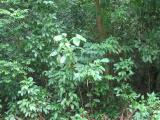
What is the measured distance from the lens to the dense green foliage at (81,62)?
4.76 meters

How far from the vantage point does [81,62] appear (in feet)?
16.1

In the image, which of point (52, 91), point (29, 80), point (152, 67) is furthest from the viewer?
point (152, 67)

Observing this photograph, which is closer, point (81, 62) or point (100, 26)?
point (81, 62)

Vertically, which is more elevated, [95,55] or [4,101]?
[95,55]

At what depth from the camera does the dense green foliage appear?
4.76 m

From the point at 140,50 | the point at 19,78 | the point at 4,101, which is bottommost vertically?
the point at 4,101

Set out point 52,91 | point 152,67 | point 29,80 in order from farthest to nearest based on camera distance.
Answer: point 152,67 < point 52,91 < point 29,80

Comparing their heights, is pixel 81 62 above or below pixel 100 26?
below

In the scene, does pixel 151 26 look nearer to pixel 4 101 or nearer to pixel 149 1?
pixel 149 1

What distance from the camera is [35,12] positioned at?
532 centimetres

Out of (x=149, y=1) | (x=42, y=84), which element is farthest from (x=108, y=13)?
(x=42, y=84)

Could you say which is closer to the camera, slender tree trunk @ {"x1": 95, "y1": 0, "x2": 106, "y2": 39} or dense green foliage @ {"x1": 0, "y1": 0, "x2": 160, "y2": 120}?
dense green foliage @ {"x1": 0, "y1": 0, "x2": 160, "y2": 120}

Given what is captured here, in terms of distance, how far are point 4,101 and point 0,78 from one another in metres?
0.42

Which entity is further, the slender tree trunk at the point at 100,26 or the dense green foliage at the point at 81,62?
the slender tree trunk at the point at 100,26
